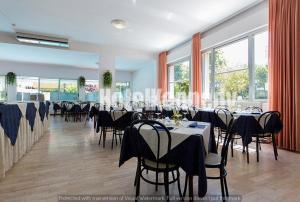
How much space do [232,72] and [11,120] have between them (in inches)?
211

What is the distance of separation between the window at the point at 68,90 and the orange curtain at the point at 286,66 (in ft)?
35.5

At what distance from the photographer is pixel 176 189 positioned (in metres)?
2.19

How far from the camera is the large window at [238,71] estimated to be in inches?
189

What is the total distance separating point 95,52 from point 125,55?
1235mm

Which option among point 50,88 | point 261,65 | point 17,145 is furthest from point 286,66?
point 50,88

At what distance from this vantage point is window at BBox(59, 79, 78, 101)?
11.9 metres

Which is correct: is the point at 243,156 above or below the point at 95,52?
below

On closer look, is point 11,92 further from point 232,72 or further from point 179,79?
point 232,72

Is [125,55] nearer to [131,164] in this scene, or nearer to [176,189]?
[131,164]

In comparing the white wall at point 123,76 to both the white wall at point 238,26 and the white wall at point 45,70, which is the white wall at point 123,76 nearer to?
the white wall at point 45,70

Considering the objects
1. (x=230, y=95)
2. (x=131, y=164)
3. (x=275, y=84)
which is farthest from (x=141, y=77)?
(x=131, y=164)

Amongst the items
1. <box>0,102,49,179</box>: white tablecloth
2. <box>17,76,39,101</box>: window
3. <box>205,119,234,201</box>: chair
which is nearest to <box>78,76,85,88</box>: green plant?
<box>17,76,39,101</box>: window

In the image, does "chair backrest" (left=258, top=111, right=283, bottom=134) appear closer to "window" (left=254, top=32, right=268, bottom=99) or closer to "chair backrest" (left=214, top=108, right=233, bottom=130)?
"chair backrest" (left=214, top=108, right=233, bottom=130)

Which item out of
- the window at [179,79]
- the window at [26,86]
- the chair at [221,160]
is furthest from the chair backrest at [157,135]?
the window at [26,86]
